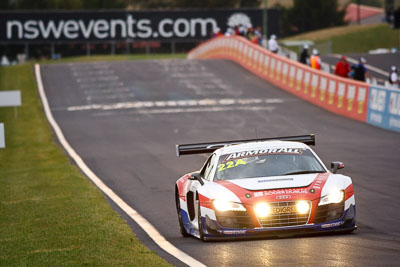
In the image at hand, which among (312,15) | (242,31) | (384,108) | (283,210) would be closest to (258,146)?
(283,210)

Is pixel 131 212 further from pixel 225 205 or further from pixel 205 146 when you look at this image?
pixel 225 205

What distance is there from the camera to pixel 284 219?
37.9ft

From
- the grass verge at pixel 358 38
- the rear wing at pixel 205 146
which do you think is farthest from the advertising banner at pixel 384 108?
the grass verge at pixel 358 38

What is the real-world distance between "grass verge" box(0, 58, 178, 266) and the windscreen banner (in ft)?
218

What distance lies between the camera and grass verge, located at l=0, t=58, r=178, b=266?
10.9 meters

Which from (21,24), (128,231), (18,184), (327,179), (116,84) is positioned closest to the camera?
(327,179)

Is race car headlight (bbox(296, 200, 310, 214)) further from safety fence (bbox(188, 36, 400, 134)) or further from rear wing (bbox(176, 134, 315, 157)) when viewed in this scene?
safety fence (bbox(188, 36, 400, 134))

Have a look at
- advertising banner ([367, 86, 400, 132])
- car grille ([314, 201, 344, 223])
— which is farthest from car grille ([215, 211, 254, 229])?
advertising banner ([367, 86, 400, 132])

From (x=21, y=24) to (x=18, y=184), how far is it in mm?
76368

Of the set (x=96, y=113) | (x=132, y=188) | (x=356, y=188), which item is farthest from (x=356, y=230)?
(x=96, y=113)

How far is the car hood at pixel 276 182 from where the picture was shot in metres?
11.7

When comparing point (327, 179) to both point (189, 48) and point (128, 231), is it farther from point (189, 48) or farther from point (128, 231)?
point (189, 48)

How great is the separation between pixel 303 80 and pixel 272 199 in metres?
32.1

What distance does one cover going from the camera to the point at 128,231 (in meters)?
13.3
